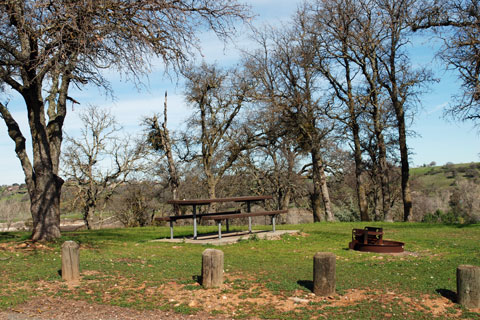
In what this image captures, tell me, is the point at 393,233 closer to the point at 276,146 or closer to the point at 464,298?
the point at 464,298

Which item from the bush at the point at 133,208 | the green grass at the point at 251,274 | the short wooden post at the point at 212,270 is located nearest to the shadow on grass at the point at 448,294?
the green grass at the point at 251,274

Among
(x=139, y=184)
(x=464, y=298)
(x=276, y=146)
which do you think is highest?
(x=276, y=146)

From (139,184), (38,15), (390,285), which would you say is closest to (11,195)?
(139,184)

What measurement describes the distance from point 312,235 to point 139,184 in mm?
15123

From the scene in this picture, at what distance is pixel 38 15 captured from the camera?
9.44 m

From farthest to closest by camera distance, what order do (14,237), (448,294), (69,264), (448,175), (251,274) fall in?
(448,175)
(14,237)
(251,274)
(69,264)
(448,294)

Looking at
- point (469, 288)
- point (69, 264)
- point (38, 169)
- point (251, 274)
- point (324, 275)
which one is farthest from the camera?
point (38, 169)

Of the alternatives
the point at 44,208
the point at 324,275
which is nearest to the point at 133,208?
the point at 44,208

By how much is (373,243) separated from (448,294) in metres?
4.51

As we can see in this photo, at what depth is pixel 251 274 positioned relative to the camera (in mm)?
8438

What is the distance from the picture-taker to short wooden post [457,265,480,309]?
→ 6.30m

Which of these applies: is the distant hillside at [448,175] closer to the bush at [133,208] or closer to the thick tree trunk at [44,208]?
the bush at [133,208]

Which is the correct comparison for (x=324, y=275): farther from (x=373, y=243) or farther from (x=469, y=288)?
(x=373, y=243)

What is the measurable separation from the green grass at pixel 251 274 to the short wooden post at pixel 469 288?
194 mm
